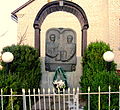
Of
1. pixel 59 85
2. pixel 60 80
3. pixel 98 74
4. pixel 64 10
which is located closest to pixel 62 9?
pixel 64 10

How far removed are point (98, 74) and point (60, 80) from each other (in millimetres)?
3151

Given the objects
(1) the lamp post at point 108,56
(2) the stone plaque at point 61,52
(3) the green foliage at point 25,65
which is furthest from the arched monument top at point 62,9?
(1) the lamp post at point 108,56

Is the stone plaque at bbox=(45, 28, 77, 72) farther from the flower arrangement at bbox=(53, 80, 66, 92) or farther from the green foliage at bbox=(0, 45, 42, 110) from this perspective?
the flower arrangement at bbox=(53, 80, 66, 92)

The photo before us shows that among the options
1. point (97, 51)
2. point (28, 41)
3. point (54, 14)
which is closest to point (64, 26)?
point (54, 14)

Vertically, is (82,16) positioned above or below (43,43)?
above

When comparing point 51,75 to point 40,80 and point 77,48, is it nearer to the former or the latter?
point 40,80

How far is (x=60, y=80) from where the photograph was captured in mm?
10562

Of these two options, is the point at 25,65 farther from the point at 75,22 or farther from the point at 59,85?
the point at 75,22

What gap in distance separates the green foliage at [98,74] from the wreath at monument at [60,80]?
845mm

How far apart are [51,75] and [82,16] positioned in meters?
2.90

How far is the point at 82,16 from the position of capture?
38.2ft

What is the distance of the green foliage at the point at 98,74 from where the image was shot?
6962mm

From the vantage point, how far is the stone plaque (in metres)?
11.4

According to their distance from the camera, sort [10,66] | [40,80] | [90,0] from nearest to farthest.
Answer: [10,66], [40,80], [90,0]
